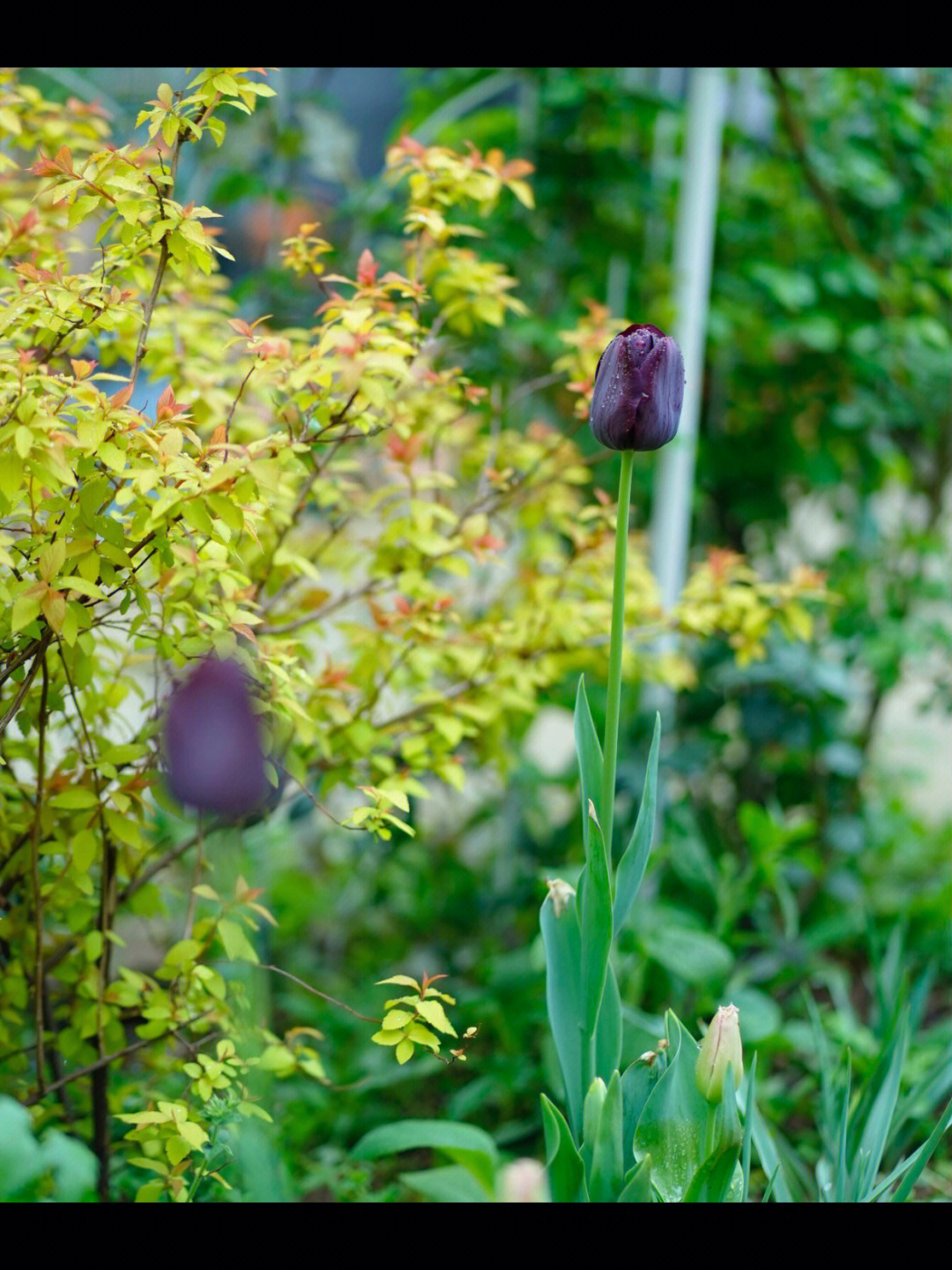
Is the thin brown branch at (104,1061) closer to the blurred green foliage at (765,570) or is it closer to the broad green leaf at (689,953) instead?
the blurred green foliage at (765,570)

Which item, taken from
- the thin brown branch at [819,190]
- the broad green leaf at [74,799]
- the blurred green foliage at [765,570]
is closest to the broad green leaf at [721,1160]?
the broad green leaf at [74,799]

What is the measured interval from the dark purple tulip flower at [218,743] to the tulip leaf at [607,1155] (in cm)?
43

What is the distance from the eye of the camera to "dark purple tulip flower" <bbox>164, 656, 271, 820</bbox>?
1013 millimetres

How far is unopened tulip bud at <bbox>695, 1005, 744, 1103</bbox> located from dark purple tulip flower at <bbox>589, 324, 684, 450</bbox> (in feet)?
1.51

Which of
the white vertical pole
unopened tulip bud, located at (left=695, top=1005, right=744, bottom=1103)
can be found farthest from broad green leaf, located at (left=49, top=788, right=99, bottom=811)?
the white vertical pole

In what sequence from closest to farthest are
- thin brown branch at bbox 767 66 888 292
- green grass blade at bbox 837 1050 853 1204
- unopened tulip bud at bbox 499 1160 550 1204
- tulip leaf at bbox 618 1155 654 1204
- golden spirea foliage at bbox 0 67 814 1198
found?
unopened tulip bud at bbox 499 1160 550 1204 → tulip leaf at bbox 618 1155 654 1204 → golden spirea foliage at bbox 0 67 814 1198 → green grass blade at bbox 837 1050 853 1204 → thin brown branch at bbox 767 66 888 292

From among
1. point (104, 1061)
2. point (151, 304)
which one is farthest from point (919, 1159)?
point (151, 304)

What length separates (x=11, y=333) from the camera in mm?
1040

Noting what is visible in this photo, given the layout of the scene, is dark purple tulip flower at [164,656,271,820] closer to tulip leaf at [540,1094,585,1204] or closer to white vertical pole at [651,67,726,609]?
tulip leaf at [540,1094,585,1204]

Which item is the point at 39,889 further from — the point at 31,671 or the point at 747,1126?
the point at 747,1126

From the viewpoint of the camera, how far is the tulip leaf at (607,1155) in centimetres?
87

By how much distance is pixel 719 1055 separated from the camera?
0.85m

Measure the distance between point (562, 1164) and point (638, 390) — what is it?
2.08 ft
